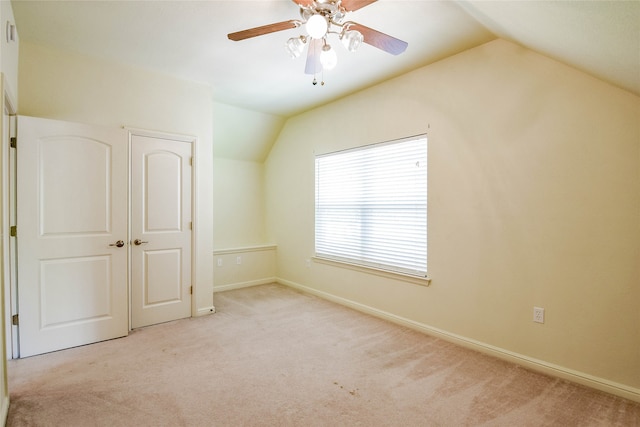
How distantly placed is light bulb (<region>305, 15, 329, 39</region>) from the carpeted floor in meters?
2.22

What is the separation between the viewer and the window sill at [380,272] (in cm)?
329

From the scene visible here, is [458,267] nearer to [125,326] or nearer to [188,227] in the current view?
[188,227]

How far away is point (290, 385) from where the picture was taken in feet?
7.54

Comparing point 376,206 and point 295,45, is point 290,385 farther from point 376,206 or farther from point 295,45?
point 295,45

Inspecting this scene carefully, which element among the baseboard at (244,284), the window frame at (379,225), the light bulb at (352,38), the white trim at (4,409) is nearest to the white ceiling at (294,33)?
the light bulb at (352,38)

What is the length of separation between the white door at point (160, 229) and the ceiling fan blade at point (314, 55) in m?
1.98

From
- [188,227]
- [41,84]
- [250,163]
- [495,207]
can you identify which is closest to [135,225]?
[188,227]

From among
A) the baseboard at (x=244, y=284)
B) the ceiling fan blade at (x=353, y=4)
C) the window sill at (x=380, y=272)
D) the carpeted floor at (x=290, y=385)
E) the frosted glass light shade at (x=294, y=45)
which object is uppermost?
the ceiling fan blade at (x=353, y=4)

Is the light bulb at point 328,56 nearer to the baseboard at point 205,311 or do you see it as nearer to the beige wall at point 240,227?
the baseboard at point 205,311

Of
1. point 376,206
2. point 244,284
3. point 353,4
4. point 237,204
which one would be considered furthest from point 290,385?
point 237,204

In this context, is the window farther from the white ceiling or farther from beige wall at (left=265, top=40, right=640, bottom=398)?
the white ceiling

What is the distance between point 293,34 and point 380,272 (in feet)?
8.40

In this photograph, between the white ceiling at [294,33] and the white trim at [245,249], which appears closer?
the white ceiling at [294,33]

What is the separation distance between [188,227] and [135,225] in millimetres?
539
